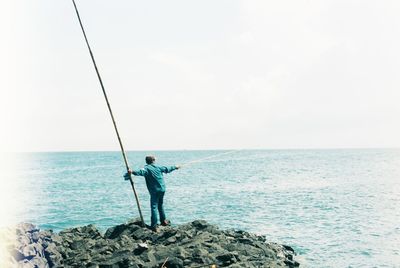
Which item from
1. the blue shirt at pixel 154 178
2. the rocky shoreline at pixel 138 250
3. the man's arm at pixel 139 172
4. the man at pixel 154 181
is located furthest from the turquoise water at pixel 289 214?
the man's arm at pixel 139 172

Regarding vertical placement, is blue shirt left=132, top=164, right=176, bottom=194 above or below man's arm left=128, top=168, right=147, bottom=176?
below

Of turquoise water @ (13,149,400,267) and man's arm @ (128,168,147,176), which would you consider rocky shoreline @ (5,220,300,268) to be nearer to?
man's arm @ (128,168,147,176)

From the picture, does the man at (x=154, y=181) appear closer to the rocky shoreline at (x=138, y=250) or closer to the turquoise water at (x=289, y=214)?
the rocky shoreline at (x=138, y=250)

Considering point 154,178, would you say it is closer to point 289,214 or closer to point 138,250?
point 138,250

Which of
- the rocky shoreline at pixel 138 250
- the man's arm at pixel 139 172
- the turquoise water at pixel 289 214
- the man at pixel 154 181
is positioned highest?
the man's arm at pixel 139 172

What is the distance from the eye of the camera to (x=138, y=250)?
11.4 metres

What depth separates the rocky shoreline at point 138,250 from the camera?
416 inches

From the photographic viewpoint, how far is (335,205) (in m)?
32.3

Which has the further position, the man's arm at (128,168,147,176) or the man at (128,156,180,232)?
the man at (128,156,180,232)

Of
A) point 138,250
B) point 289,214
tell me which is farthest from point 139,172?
point 289,214

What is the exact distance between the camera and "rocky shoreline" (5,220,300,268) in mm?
10570

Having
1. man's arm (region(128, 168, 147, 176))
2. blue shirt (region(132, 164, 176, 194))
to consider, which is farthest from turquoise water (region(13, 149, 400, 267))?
man's arm (region(128, 168, 147, 176))

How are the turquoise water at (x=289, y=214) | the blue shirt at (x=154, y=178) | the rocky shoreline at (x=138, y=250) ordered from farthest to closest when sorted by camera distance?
the turquoise water at (x=289, y=214) < the blue shirt at (x=154, y=178) < the rocky shoreline at (x=138, y=250)

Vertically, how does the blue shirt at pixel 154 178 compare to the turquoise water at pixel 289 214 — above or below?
above
